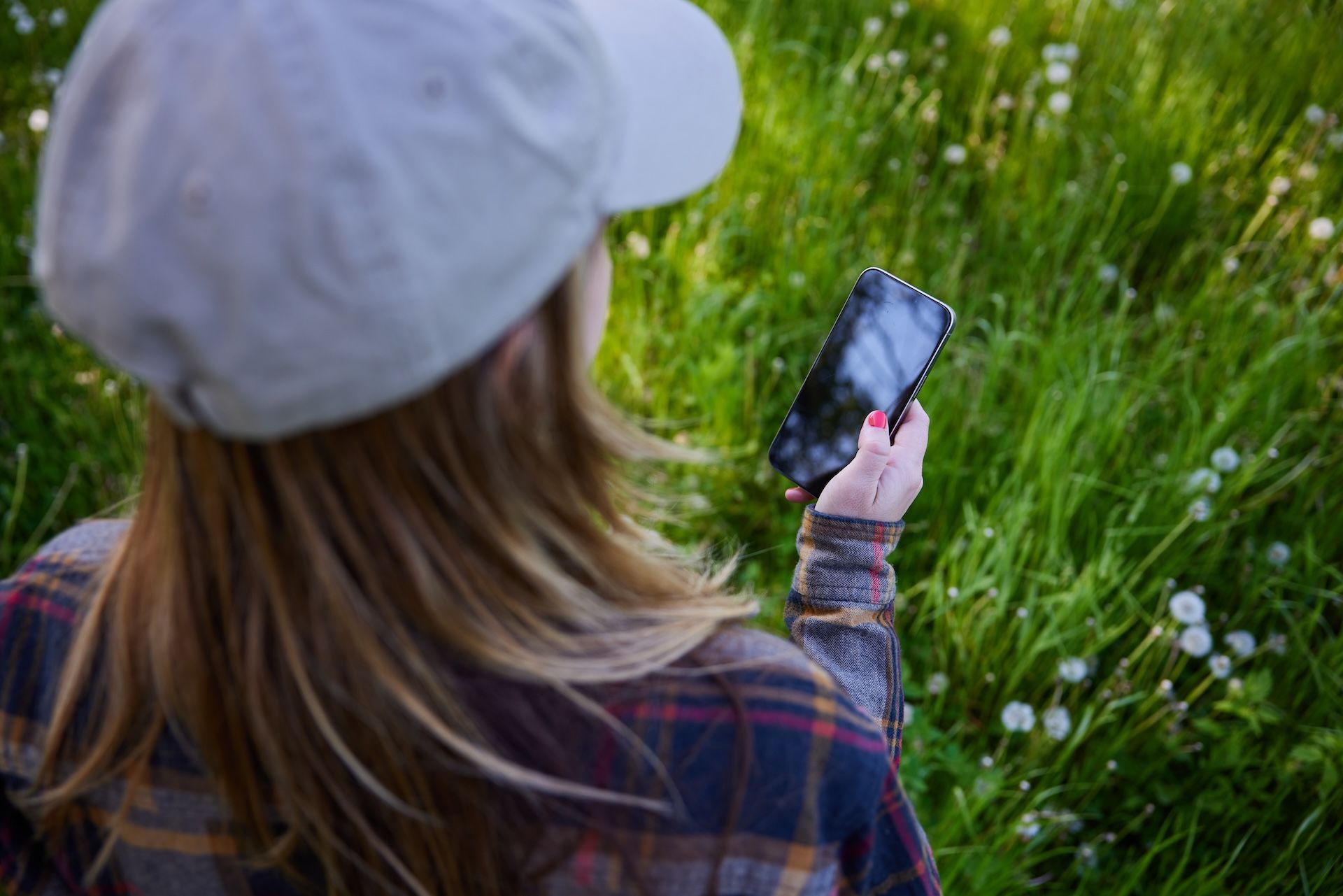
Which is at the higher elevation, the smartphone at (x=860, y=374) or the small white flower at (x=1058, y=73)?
the small white flower at (x=1058, y=73)

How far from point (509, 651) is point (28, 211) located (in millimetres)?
2394

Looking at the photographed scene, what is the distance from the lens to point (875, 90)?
2715 millimetres

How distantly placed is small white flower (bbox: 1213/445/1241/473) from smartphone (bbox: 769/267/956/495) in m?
0.84

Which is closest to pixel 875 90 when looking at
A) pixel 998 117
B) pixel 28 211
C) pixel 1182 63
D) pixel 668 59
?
pixel 998 117

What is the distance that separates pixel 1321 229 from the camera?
7.20 ft

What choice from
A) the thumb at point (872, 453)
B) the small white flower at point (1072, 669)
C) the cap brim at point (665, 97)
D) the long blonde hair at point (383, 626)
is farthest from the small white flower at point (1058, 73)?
the long blonde hair at point (383, 626)

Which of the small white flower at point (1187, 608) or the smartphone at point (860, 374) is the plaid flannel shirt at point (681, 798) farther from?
the small white flower at point (1187, 608)

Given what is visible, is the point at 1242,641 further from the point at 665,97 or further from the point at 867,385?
the point at 665,97

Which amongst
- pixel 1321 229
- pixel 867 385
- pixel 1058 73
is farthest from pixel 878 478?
pixel 1058 73

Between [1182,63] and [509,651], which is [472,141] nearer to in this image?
[509,651]

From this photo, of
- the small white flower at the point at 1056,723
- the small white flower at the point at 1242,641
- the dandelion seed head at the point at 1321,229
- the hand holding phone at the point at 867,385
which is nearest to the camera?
the hand holding phone at the point at 867,385

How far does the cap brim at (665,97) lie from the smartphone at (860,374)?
0.53 m

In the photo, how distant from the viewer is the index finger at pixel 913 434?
128 centimetres

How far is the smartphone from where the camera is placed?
1.35m
